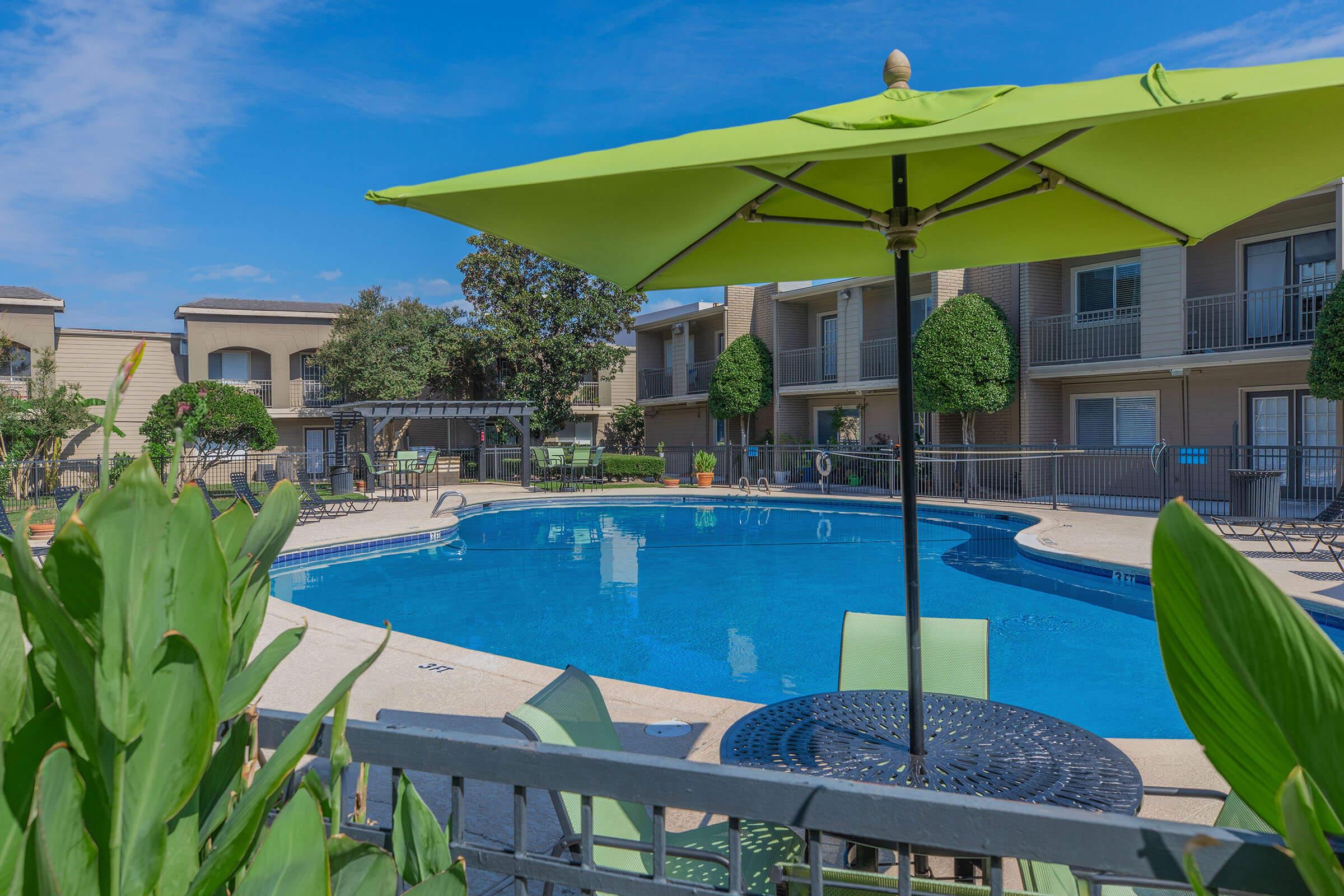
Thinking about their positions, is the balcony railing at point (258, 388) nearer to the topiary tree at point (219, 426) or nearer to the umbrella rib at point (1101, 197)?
the topiary tree at point (219, 426)

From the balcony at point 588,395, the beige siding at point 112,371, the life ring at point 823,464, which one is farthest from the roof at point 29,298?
the life ring at point 823,464

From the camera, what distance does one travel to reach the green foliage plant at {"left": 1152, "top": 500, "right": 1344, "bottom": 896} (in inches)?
23.1

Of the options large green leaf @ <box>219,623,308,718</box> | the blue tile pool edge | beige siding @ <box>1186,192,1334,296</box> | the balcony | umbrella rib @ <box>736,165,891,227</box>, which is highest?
beige siding @ <box>1186,192,1334,296</box>

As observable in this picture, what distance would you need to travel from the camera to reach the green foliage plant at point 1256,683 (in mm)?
587

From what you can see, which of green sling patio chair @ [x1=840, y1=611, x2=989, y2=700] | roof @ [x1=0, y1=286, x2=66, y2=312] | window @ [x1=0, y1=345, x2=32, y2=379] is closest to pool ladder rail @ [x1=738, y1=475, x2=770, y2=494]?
Answer: green sling patio chair @ [x1=840, y1=611, x2=989, y2=700]

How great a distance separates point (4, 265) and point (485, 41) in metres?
15.4

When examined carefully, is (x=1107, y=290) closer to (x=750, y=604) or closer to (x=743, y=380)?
(x=743, y=380)

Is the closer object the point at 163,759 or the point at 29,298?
the point at 163,759

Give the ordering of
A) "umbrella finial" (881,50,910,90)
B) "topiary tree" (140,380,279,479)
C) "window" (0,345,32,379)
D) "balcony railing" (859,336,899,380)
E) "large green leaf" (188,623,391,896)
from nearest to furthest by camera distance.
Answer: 1. "large green leaf" (188,623,391,896)
2. "umbrella finial" (881,50,910,90)
3. "balcony railing" (859,336,899,380)
4. "topiary tree" (140,380,279,479)
5. "window" (0,345,32,379)

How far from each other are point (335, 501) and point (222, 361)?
1783 centimetres

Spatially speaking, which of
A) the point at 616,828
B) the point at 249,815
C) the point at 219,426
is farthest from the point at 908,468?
the point at 219,426

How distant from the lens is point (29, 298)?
24359 millimetres

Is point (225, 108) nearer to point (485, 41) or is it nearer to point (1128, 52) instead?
point (485, 41)

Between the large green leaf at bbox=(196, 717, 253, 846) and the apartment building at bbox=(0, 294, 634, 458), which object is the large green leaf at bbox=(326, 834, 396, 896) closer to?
the large green leaf at bbox=(196, 717, 253, 846)
